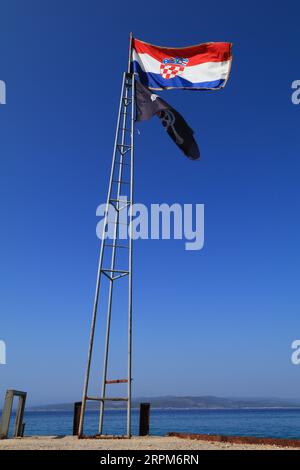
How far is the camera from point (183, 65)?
22828 mm

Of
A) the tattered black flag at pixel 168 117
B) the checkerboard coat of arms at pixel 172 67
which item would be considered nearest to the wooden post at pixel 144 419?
the tattered black flag at pixel 168 117

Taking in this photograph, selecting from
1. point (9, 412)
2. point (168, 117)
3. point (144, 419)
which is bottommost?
point (144, 419)

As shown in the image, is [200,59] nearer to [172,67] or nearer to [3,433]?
[172,67]

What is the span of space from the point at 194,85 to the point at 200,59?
4.96ft

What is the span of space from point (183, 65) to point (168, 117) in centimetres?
308

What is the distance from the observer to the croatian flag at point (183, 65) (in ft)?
73.9

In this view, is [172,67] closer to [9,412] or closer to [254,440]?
[254,440]

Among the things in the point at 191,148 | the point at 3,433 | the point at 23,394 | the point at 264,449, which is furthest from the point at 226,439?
the point at 191,148

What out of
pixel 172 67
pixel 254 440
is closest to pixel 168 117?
pixel 172 67

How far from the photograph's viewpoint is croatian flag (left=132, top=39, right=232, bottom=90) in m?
22.5

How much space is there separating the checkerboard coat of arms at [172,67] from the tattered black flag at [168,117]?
145 centimetres

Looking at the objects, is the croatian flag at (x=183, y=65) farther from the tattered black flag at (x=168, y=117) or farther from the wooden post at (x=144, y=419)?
the wooden post at (x=144, y=419)

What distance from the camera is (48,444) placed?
1404cm
